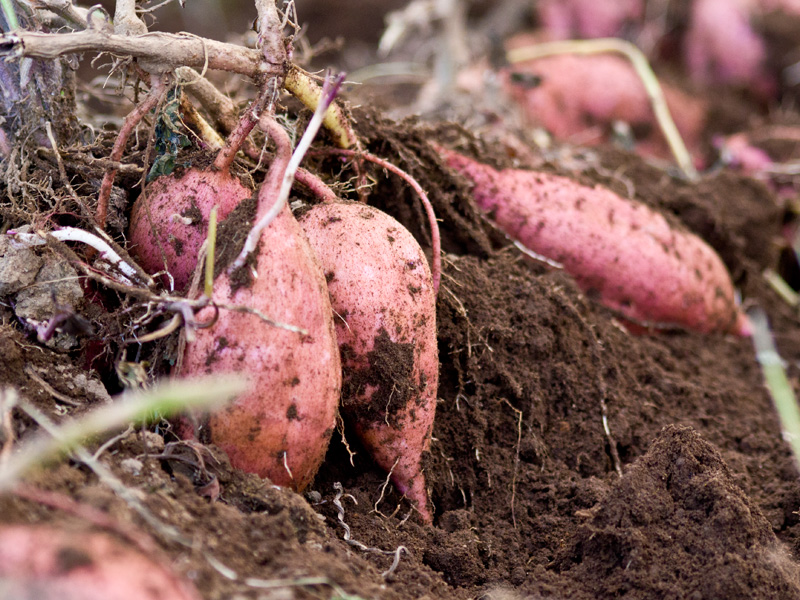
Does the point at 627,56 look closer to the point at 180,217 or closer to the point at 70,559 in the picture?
the point at 180,217

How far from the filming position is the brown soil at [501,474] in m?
1.02

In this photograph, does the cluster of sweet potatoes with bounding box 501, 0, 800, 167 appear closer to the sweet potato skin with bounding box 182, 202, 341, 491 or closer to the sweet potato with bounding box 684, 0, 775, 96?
the sweet potato with bounding box 684, 0, 775, 96

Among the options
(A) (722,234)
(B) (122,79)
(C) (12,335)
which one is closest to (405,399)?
(C) (12,335)

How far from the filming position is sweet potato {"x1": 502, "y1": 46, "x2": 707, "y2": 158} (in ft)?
12.1

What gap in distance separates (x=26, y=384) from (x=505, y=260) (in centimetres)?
113

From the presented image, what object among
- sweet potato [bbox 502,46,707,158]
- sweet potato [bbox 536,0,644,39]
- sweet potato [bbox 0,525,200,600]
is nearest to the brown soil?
sweet potato [bbox 0,525,200,600]

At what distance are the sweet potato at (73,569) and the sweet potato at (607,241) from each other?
1.44 metres

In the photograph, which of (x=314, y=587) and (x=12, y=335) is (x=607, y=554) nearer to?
(x=314, y=587)

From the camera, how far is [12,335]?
1208 millimetres

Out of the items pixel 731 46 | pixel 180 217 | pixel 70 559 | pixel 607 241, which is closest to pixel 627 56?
pixel 731 46

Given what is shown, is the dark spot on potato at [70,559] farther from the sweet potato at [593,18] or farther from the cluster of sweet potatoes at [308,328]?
the sweet potato at [593,18]

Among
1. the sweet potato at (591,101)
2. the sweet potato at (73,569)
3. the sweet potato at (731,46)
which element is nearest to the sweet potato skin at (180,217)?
the sweet potato at (73,569)

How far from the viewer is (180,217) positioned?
4.47ft

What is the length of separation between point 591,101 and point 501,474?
8.80 feet
